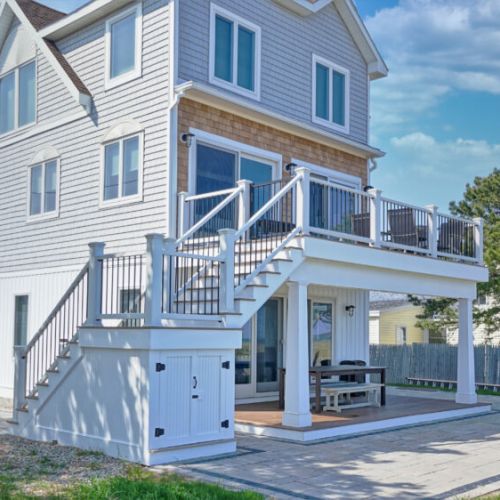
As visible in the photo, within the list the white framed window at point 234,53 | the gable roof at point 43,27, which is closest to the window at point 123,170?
the gable roof at point 43,27

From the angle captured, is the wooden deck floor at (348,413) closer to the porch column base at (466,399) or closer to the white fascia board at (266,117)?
the porch column base at (466,399)

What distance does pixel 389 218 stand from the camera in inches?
546

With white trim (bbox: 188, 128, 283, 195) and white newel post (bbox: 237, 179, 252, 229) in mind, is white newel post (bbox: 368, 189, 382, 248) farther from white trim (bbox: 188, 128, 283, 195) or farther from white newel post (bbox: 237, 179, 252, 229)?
white trim (bbox: 188, 128, 283, 195)

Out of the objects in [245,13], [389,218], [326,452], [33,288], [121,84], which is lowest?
[326,452]

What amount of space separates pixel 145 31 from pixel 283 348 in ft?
23.2

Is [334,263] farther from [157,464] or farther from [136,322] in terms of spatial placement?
[157,464]

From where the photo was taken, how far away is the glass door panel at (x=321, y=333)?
636 inches

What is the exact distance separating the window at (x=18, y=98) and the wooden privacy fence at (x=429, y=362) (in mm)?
14138

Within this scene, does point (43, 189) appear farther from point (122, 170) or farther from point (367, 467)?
point (367, 467)

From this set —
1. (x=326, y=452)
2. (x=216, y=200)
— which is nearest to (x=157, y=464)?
(x=326, y=452)

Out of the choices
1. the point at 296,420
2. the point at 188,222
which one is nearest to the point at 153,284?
the point at 296,420

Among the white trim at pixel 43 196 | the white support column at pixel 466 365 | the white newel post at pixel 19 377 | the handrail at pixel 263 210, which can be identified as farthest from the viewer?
the white trim at pixel 43 196

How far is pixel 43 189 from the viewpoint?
16234mm

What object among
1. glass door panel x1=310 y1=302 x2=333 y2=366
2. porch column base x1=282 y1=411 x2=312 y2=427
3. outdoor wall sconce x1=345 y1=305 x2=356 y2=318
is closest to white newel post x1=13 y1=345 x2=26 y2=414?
porch column base x1=282 y1=411 x2=312 y2=427
